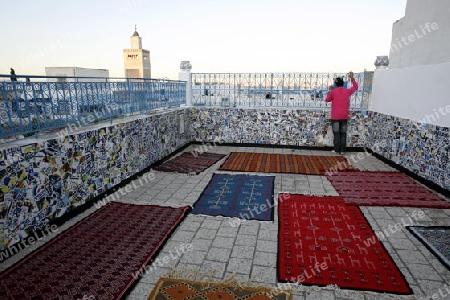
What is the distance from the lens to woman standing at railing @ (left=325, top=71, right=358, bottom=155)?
23.3ft

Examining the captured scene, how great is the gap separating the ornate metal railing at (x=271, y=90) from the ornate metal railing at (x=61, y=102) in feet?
8.39

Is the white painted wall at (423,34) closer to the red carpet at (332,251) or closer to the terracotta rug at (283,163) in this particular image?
the terracotta rug at (283,163)

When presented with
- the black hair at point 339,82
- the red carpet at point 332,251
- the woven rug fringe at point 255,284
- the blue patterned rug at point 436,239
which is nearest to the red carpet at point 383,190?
the red carpet at point 332,251

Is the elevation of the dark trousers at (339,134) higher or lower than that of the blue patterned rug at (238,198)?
higher

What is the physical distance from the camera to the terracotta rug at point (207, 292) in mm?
2416

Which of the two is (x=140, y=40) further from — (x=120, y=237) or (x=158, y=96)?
(x=120, y=237)

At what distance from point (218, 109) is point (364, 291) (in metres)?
6.49

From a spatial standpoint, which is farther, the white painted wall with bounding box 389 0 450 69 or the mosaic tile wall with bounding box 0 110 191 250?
the white painted wall with bounding box 389 0 450 69

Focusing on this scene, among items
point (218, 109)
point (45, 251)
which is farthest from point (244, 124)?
point (45, 251)

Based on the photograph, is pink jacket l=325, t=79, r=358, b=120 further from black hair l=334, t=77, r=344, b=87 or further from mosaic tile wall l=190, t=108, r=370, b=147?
mosaic tile wall l=190, t=108, r=370, b=147

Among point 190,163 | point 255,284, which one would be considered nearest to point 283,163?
point 190,163

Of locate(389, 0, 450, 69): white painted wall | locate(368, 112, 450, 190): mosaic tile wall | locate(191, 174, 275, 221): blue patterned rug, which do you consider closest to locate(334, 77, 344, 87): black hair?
locate(368, 112, 450, 190): mosaic tile wall

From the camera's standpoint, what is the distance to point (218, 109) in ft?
27.5

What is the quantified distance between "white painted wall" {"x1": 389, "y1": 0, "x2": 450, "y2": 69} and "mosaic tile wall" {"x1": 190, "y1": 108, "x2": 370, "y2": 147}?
2.29m
